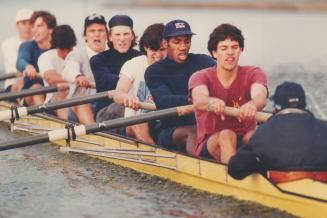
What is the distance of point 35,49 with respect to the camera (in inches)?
564

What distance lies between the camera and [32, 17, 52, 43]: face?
46.2ft

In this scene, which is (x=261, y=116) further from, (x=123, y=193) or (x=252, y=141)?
(x=123, y=193)

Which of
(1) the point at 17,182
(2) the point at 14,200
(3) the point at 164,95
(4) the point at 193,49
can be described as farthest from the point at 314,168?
(4) the point at 193,49

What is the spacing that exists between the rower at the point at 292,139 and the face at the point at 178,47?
6.89ft

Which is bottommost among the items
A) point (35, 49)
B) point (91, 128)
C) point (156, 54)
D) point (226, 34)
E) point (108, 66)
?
point (91, 128)

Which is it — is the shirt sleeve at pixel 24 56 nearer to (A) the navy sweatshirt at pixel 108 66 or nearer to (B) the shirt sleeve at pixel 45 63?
(B) the shirt sleeve at pixel 45 63

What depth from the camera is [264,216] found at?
8141 mm

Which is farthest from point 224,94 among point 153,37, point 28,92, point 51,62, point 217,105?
point 51,62

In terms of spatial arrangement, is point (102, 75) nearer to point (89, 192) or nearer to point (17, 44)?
point (89, 192)

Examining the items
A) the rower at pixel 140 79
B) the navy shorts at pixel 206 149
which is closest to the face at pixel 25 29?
the rower at pixel 140 79

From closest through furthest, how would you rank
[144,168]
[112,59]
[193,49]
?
1. [144,168]
2. [112,59]
3. [193,49]

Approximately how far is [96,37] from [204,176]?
13.0 ft

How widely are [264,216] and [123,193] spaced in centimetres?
194

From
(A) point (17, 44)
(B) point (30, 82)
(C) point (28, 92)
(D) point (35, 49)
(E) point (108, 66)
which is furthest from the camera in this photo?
(A) point (17, 44)
